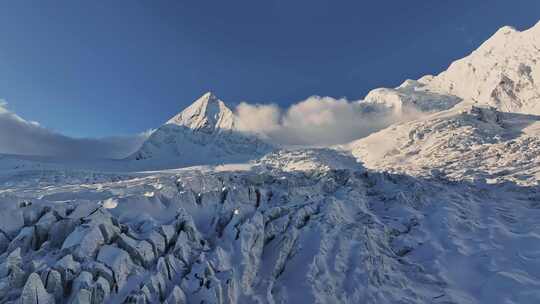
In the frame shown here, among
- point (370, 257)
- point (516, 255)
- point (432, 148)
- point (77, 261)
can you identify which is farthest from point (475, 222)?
point (432, 148)

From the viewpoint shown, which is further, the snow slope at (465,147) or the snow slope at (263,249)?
the snow slope at (465,147)

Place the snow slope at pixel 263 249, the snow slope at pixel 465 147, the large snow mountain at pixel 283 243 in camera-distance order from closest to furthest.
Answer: the snow slope at pixel 263 249 → the large snow mountain at pixel 283 243 → the snow slope at pixel 465 147

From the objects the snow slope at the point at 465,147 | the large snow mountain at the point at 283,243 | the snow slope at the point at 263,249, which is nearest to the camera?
the snow slope at the point at 263,249

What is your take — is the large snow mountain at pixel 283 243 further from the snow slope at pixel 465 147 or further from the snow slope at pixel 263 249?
the snow slope at pixel 465 147

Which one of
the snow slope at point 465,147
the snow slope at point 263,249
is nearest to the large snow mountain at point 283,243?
the snow slope at point 263,249

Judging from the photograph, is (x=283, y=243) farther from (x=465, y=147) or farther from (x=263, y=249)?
(x=465, y=147)

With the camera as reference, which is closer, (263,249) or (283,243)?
(283,243)

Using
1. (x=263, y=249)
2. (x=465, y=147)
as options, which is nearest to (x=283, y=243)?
(x=263, y=249)

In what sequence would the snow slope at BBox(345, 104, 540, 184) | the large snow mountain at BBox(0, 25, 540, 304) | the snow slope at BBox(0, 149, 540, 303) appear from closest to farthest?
1. the snow slope at BBox(0, 149, 540, 303)
2. the large snow mountain at BBox(0, 25, 540, 304)
3. the snow slope at BBox(345, 104, 540, 184)

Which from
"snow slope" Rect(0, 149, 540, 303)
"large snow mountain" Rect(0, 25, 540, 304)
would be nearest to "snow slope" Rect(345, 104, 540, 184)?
"large snow mountain" Rect(0, 25, 540, 304)

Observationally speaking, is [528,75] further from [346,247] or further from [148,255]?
[148,255]

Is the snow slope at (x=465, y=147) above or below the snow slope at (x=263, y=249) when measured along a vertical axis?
above

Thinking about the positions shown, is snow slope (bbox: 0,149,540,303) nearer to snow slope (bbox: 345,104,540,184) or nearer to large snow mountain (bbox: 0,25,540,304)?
large snow mountain (bbox: 0,25,540,304)
